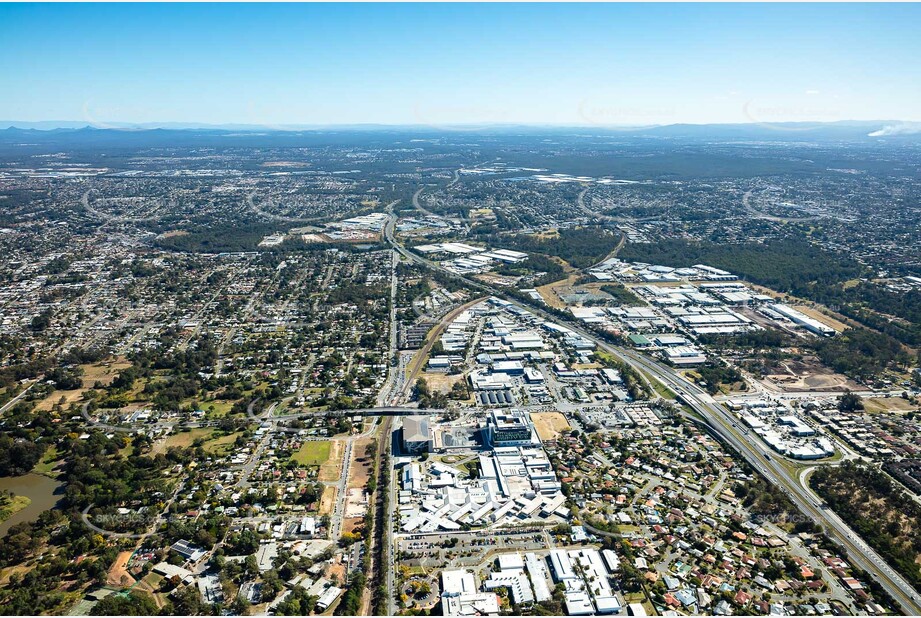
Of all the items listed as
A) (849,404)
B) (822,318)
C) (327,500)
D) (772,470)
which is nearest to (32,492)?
(327,500)

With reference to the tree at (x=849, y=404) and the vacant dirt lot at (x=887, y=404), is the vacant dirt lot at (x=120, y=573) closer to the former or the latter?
the tree at (x=849, y=404)

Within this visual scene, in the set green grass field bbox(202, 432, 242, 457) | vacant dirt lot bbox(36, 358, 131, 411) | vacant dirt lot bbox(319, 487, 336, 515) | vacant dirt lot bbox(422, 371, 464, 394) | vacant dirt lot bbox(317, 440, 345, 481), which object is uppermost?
vacant dirt lot bbox(36, 358, 131, 411)

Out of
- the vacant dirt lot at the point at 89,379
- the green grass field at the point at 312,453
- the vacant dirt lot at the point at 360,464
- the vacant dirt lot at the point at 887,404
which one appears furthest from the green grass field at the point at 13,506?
the vacant dirt lot at the point at 887,404

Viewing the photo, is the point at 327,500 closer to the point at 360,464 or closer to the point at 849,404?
the point at 360,464

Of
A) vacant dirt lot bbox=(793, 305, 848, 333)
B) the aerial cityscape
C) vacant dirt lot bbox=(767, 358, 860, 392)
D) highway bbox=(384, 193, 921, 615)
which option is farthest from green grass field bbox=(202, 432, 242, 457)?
vacant dirt lot bbox=(793, 305, 848, 333)

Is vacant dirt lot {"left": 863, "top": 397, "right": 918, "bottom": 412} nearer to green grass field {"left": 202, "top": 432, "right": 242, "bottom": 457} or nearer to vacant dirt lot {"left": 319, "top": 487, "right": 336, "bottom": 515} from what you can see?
vacant dirt lot {"left": 319, "top": 487, "right": 336, "bottom": 515}
